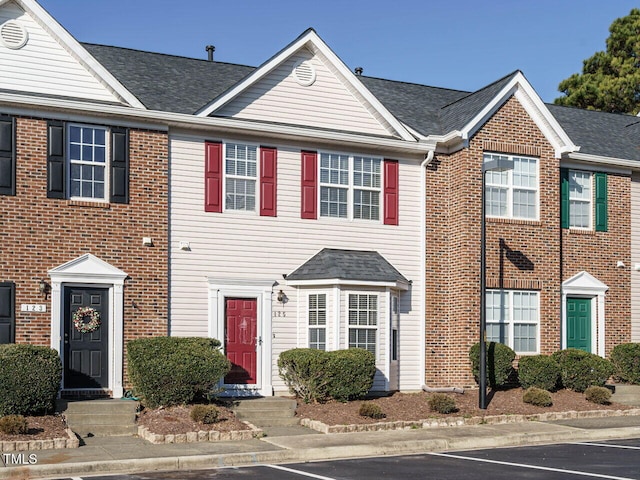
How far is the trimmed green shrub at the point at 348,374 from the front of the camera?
17891 millimetres

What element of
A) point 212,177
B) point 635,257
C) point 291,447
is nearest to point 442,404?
point 291,447

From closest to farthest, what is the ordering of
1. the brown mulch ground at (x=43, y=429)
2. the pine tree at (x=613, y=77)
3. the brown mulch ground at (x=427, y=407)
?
the brown mulch ground at (x=43, y=429) < the brown mulch ground at (x=427, y=407) < the pine tree at (x=613, y=77)

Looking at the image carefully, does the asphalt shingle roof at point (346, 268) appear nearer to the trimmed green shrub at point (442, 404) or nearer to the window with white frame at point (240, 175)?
the window with white frame at point (240, 175)

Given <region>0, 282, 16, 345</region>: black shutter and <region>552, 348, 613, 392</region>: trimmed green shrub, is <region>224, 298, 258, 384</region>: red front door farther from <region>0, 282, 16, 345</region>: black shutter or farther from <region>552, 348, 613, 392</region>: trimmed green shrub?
<region>552, 348, 613, 392</region>: trimmed green shrub

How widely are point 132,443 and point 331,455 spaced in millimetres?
3289

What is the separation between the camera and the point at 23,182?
56.1ft

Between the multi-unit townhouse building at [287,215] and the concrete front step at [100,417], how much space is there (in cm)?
121

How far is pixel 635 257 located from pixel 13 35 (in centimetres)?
1623

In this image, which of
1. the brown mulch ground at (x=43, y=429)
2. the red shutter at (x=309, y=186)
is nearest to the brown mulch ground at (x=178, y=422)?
the brown mulch ground at (x=43, y=429)

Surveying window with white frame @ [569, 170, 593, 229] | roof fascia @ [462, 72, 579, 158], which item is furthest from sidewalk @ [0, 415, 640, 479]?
roof fascia @ [462, 72, 579, 158]

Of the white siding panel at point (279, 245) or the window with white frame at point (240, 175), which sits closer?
the white siding panel at point (279, 245)

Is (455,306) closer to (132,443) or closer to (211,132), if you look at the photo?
(211,132)

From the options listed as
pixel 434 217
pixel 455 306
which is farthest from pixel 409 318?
pixel 434 217

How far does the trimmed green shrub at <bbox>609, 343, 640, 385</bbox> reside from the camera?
2198 centimetres
